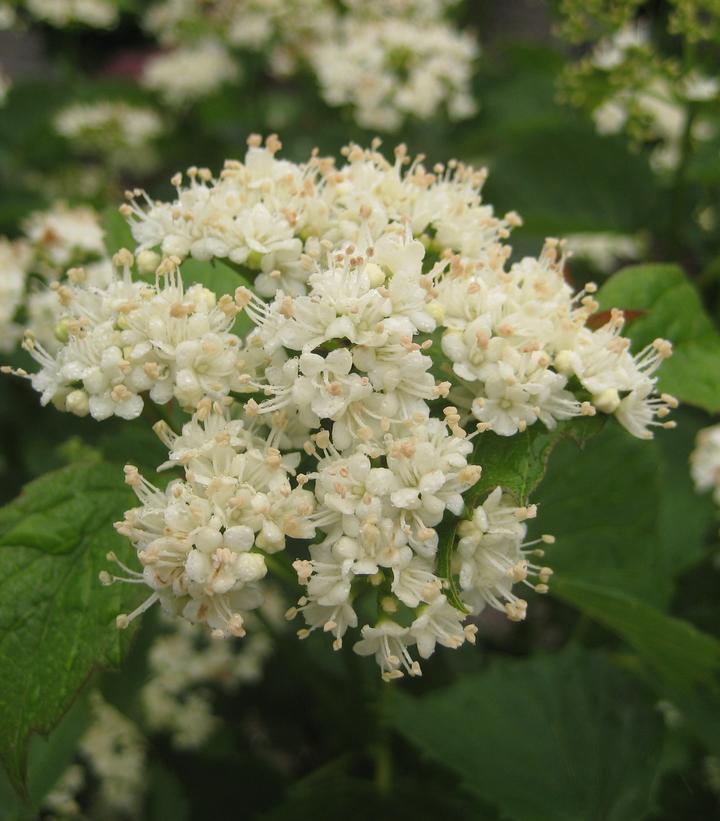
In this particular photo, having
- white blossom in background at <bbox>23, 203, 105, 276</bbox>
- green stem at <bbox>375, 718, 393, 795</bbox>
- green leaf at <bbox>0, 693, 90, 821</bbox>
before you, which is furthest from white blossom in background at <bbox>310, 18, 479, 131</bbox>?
green leaf at <bbox>0, 693, 90, 821</bbox>

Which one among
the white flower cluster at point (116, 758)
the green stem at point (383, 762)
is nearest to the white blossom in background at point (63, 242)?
the white flower cluster at point (116, 758)

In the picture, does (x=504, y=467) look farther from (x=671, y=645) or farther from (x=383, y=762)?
(x=383, y=762)

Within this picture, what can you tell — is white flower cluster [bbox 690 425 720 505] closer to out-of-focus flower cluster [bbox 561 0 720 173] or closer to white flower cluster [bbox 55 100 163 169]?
out-of-focus flower cluster [bbox 561 0 720 173]

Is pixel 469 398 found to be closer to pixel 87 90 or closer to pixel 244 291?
pixel 244 291

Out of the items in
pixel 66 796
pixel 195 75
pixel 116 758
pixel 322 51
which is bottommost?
pixel 116 758

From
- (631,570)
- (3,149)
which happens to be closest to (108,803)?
(631,570)

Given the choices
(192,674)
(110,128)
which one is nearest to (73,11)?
(110,128)
